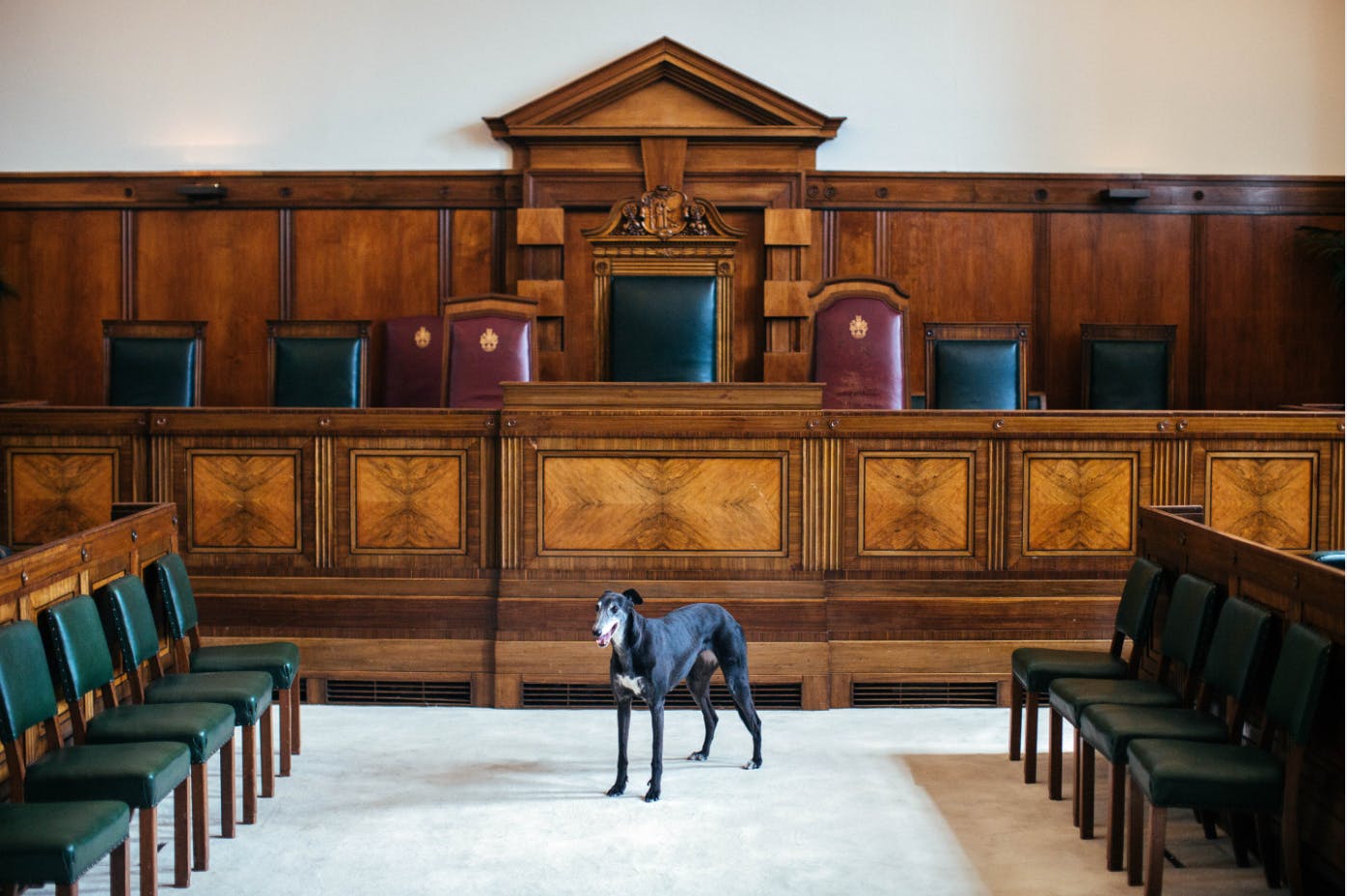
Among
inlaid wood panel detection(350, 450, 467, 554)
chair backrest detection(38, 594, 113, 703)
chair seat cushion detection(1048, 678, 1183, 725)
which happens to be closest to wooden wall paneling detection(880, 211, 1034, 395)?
inlaid wood panel detection(350, 450, 467, 554)

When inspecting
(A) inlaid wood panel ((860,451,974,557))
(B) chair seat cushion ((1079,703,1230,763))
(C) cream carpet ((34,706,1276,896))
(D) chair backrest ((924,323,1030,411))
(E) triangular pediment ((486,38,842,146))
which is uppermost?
(E) triangular pediment ((486,38,842,146))

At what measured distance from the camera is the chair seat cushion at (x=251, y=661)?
419cm

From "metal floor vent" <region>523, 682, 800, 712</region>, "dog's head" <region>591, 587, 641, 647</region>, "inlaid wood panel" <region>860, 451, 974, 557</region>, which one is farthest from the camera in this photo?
"inlaid wood panel" <region>860, 451, 974, 557</region>

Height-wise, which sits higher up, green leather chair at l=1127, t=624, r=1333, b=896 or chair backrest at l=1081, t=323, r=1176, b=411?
chair backrest at l=1081, t=323, r=1176, b=411

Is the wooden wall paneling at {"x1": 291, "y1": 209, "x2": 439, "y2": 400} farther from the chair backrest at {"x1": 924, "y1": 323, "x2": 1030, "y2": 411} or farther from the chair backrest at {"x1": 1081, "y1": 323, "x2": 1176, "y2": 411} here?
the chair backrest at {"x1": 1081, "y1": 323, "x2": 1176, "y2": 411}

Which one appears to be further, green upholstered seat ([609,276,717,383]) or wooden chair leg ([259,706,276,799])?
Answer: green upholstered seat ([609,276,717,383])

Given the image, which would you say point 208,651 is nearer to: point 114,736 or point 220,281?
point 114,736

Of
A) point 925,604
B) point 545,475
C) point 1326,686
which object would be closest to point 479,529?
point 545,475

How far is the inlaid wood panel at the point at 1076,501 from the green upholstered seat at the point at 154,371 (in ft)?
13.5

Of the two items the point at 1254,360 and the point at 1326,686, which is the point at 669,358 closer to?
Result: the point at 1254,360

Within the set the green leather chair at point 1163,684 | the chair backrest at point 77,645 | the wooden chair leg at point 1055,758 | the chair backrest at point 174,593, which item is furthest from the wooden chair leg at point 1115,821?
the chair backrest at point 174,593

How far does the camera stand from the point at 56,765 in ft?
10.1

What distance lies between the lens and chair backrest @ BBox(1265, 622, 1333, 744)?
297 cm

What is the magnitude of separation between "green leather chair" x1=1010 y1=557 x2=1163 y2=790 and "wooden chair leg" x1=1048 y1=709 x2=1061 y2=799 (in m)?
0.02
